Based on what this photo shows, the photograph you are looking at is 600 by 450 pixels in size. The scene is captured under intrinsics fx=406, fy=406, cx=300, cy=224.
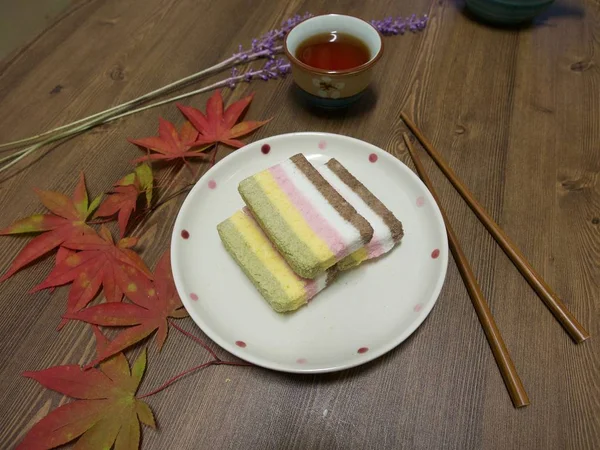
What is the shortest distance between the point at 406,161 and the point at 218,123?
2.52ft

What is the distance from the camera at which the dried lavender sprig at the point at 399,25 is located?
1972mm

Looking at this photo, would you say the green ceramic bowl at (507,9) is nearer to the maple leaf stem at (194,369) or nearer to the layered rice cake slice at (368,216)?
the layered rice cake slice at (368,216)

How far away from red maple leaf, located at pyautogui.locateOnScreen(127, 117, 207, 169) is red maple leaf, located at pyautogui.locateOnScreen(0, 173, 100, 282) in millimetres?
256

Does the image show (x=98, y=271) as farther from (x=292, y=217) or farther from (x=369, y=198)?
(x=369, y=198)

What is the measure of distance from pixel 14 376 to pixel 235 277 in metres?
0.67

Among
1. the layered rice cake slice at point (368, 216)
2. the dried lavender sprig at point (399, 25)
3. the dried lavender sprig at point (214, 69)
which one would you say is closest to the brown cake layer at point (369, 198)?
the layered rice cake slice at point (368, 216)

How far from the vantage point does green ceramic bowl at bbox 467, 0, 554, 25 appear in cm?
186

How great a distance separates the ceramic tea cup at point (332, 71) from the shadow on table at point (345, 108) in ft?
0.24

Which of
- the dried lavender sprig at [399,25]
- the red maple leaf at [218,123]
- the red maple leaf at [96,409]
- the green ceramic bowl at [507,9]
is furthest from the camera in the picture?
the dried lavender sprig at [399,25]

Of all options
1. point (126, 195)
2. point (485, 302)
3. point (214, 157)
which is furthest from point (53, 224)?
point (485, 302)

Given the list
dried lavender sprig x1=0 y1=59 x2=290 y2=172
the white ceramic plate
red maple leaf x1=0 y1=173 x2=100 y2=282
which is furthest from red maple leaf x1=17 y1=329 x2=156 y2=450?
dried lavender sprig x1=0 y1=59 x2=290 y2=172

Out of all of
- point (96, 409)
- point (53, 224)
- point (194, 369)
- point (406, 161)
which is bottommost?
point (406, 161)

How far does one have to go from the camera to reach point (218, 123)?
1649 millimetres

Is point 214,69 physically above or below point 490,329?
above
